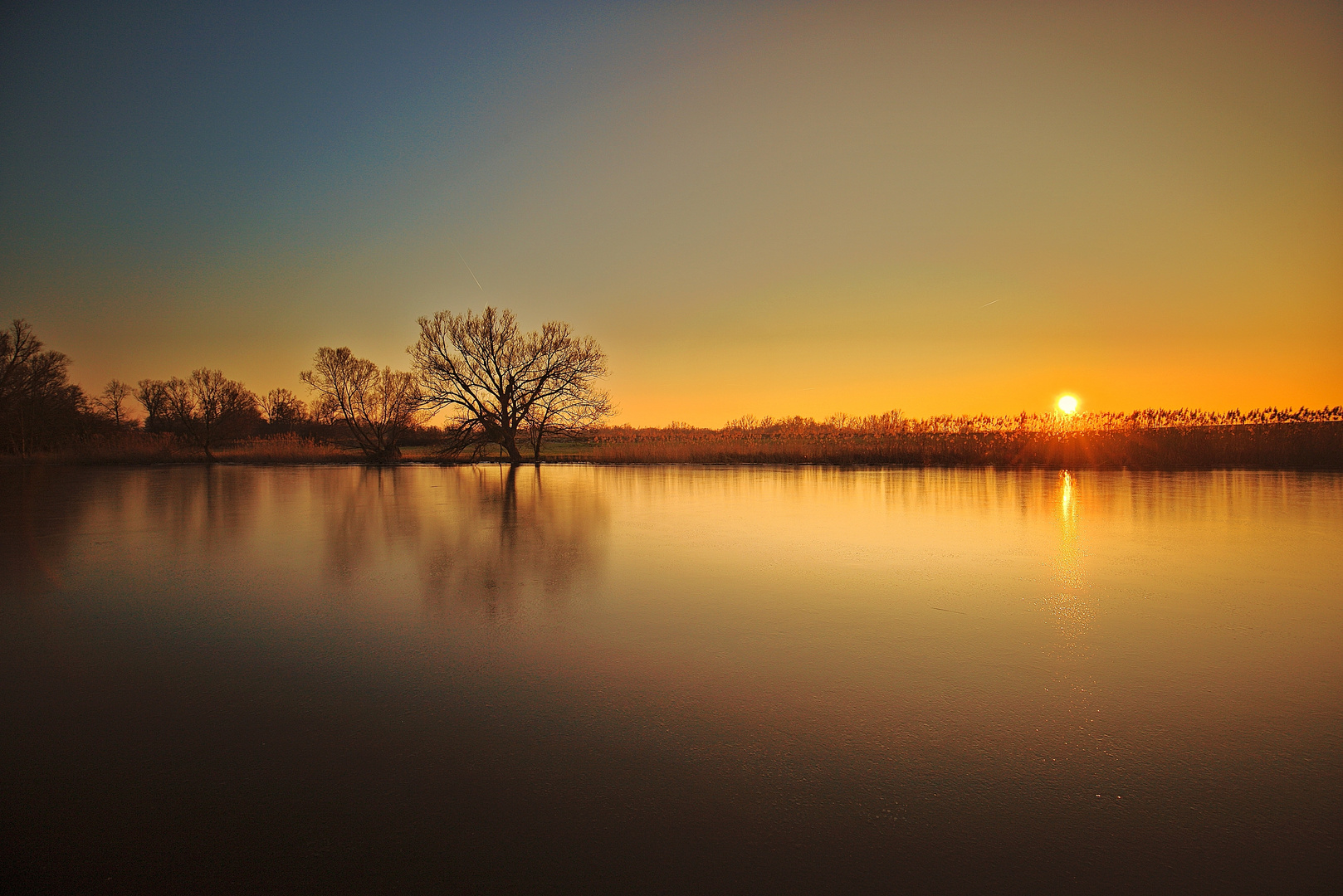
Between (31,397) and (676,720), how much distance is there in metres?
46.6

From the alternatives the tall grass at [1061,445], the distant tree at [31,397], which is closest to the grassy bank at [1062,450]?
the tall grass at [1061,445]

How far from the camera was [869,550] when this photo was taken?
7.35 metres

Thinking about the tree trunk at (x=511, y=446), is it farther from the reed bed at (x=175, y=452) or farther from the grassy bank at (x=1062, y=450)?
the reed bed at (x=175, y=452)

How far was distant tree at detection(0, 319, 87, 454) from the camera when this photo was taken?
34.2m

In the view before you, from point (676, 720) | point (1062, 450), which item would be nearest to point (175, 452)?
point (1062, 450)

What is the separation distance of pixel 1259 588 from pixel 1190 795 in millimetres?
4309

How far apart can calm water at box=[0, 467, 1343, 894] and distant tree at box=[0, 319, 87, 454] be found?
37.7m

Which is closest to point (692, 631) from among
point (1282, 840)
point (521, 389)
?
point (1282, 840)

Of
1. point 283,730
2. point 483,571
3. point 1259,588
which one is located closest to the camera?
point 283,730

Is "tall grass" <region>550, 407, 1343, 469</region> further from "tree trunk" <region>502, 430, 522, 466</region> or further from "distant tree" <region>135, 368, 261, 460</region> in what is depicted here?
"distant tree" <region>135, 368, 261, 460</region>

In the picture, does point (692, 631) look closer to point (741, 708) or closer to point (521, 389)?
point (741, 708)

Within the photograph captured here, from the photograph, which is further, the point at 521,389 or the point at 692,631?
the point at 521,389

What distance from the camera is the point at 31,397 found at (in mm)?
35781

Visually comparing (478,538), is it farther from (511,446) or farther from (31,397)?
(31,397)
